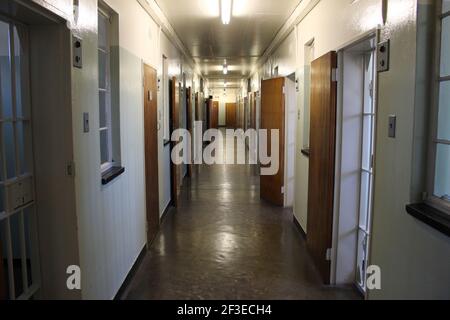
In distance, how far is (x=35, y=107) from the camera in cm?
217

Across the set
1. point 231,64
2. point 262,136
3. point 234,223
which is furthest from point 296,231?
point 231,64

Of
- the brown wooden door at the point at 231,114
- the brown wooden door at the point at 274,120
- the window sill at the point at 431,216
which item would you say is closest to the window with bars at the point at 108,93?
the window sill at the point at 431,216

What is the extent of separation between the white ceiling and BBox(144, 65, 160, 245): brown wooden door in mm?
1115

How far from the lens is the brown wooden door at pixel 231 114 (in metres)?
27.9

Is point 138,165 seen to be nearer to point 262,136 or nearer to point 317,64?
point 317,64

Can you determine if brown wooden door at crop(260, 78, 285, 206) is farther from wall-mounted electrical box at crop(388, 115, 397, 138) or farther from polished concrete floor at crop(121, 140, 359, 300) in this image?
wall-mounted electrical box at crop(388, 115, 397, 138)

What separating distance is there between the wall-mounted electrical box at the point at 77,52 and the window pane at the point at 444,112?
6.23ft

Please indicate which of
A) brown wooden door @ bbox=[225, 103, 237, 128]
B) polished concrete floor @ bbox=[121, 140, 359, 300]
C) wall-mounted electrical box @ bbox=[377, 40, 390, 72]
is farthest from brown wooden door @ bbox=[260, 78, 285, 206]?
brown wooden door @ bbox=[225, 103, 237, 128]

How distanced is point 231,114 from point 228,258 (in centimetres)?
2438

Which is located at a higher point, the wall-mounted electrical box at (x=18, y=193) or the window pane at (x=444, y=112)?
the window pane at (x=444, y=112)

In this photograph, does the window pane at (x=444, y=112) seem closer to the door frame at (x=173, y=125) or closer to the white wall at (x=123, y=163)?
the white wall at (x=123, y=163)

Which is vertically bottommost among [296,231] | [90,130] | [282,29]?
[296,231]

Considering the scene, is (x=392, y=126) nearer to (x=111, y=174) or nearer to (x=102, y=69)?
(x=111, y=174)
